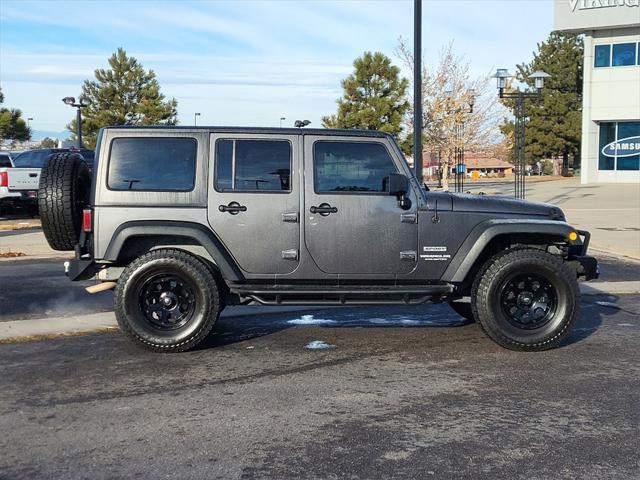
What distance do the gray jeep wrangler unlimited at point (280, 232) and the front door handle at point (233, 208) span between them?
1 centimetres

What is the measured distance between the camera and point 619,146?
4056 centimetres

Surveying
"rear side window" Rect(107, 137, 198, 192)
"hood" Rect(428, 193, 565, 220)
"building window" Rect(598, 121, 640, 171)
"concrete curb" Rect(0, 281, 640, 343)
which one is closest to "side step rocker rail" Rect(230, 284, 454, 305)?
"hood" Rect(428, 193, 565, 220)

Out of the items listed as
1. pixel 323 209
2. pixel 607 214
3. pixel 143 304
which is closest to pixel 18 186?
pixel 143 304

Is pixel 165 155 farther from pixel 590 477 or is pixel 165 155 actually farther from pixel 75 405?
pixel 590 477

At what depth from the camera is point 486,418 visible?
4.58 m

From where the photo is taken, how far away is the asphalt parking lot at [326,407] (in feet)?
12.7

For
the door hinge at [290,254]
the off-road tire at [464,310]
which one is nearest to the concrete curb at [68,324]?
the off-road tire at [464,310]

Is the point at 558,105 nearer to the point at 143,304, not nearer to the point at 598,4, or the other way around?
the point at 598,4

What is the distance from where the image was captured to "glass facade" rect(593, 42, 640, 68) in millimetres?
39625

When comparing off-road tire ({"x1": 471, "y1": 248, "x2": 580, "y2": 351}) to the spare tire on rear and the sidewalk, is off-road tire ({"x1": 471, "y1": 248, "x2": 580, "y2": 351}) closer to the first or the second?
the spare tire on rear

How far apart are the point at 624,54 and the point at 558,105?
16.8 metres

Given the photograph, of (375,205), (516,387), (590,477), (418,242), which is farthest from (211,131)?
(590,477)

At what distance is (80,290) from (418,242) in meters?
5.16

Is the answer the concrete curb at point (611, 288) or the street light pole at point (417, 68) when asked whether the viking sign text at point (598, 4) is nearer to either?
the street light pole at point (417, 68)
